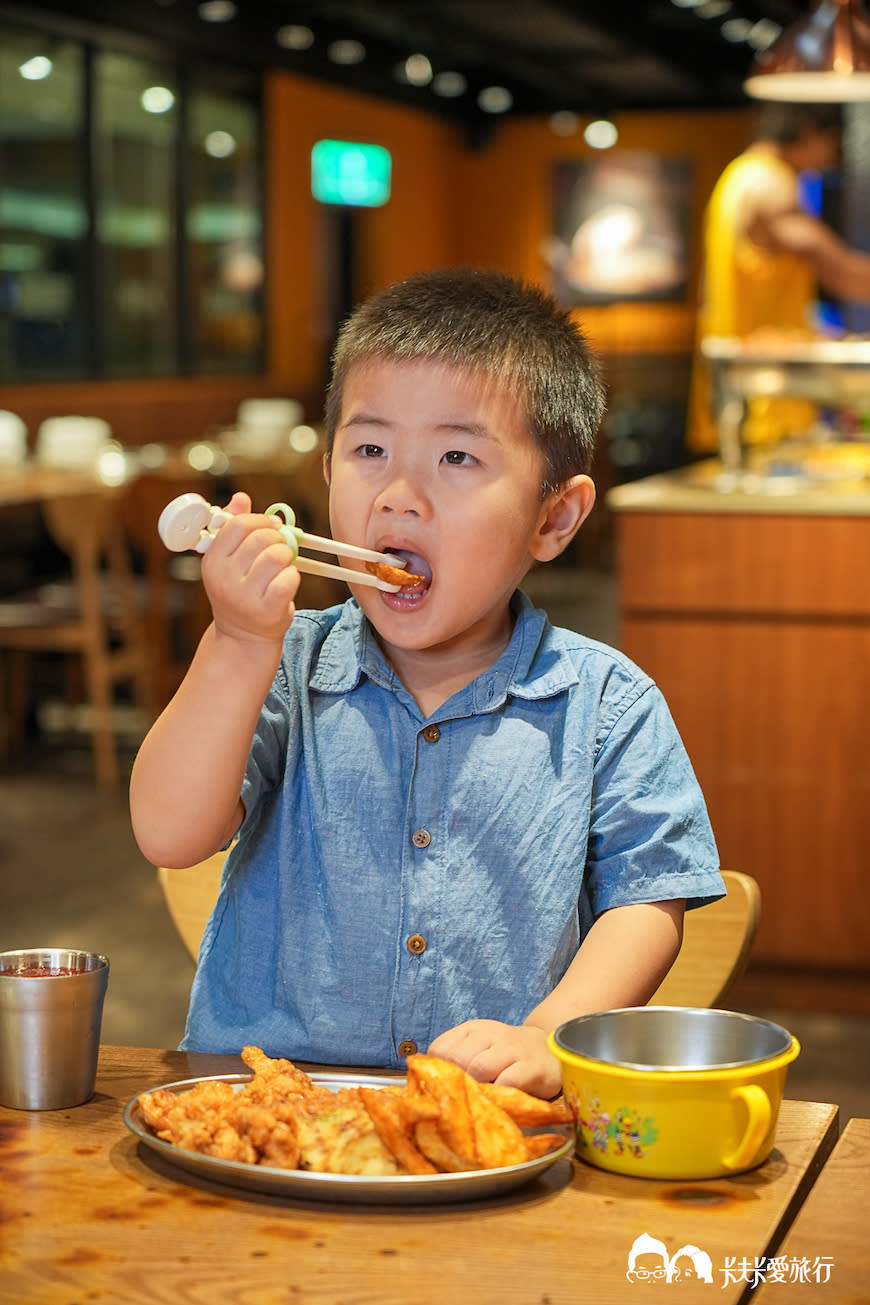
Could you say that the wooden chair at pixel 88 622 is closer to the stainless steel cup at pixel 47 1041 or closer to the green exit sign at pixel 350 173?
the stainless steel cup at pixel 47 1041

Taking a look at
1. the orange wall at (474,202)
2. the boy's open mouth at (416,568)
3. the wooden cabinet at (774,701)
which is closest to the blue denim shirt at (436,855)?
the boy's open mouth at (416,568)

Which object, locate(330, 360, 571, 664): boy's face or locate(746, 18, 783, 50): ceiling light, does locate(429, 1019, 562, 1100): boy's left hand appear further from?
locate(746, 18, 783, 50): ceiling light

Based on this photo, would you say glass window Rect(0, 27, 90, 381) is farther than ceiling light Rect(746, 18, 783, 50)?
No

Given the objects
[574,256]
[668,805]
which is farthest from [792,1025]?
[574,256]

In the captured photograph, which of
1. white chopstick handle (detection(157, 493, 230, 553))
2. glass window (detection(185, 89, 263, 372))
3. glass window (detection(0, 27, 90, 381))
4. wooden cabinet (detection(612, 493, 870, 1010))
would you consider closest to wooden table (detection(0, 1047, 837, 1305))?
white chopstick handle (detection(157, 493, 230, 553))

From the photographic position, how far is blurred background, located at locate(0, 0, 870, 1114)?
3.53 m

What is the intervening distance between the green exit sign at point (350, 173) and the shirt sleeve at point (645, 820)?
10.9 m

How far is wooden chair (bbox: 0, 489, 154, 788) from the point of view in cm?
546

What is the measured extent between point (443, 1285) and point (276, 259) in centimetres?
1090

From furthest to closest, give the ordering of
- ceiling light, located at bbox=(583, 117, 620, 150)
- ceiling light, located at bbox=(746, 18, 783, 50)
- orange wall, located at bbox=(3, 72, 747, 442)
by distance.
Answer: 1. ceiling light, located at bbox=(583, 117, 620, 150)
2. ceiling light, located at bbox=(746, 18, 783, 50)
3. orange wall, located at bbox=(3, 72, 747, 442)

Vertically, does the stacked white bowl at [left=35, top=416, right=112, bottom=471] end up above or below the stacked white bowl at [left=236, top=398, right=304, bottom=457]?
below

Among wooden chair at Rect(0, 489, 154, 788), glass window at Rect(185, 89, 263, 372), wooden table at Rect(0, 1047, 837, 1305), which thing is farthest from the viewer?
glass window at Rect(185, 89, 263, 372)

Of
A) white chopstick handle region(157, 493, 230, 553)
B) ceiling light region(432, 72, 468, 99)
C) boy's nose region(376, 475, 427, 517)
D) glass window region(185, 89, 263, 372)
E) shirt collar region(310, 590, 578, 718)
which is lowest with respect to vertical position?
shirt collar region(310, 590, 578, 718)

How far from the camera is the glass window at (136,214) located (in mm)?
8945
